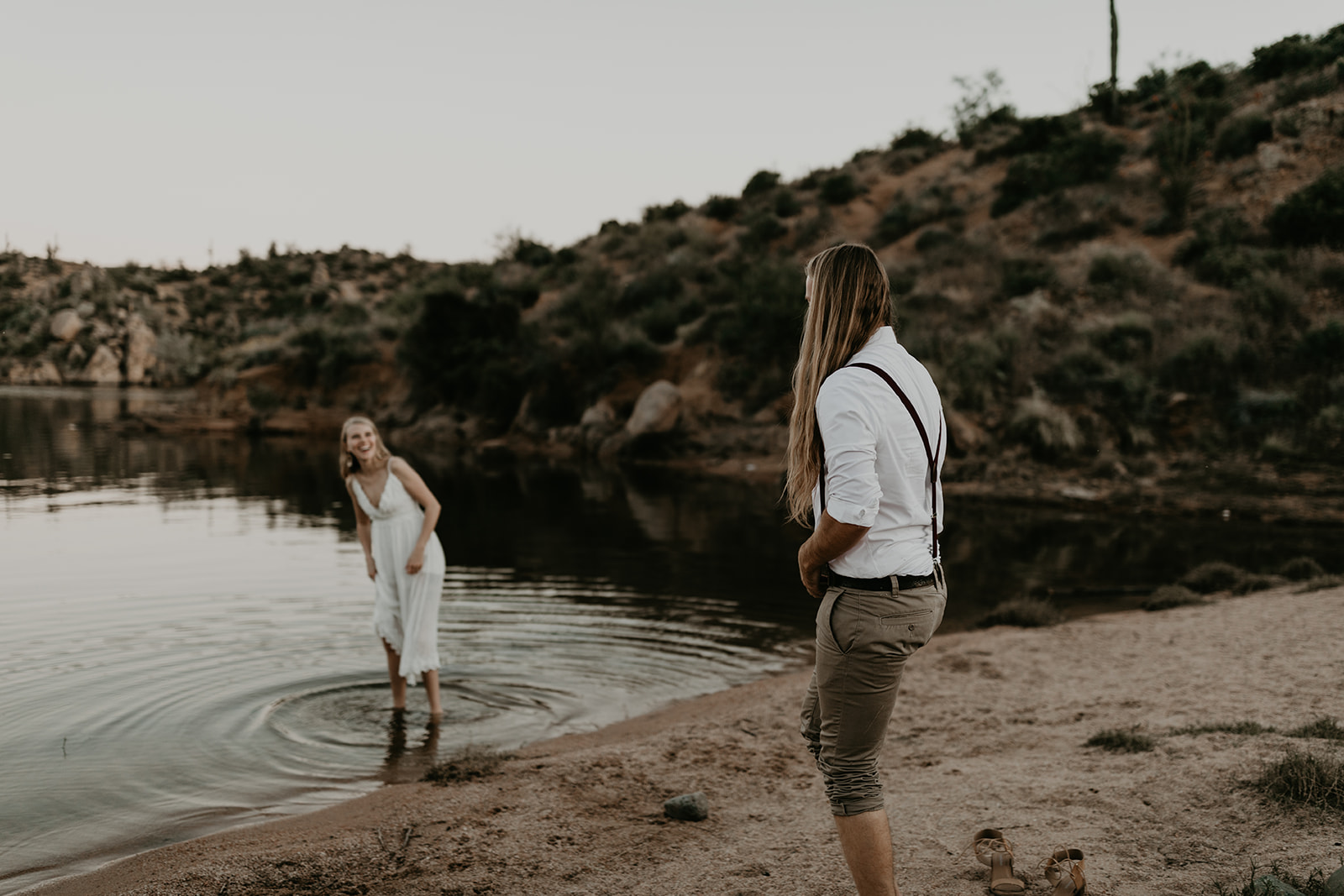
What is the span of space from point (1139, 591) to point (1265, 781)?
8003 millimetres

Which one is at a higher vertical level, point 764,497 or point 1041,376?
point 1041,376

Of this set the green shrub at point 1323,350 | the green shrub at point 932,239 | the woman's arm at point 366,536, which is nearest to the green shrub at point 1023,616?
the woman's arm at point 366,536

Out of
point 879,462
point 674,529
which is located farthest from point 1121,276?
point 879,462

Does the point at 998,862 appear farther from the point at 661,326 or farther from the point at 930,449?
the point at 661,326

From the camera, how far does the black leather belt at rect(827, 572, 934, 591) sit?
2.84m

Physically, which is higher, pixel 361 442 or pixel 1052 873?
pixel 361 442

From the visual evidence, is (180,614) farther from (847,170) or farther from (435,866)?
(847,170)

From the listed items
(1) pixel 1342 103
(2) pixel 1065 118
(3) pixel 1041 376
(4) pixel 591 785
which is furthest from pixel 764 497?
(2) pixel 1065 118

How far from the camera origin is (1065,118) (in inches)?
1654

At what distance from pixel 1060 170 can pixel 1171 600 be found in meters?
31.3

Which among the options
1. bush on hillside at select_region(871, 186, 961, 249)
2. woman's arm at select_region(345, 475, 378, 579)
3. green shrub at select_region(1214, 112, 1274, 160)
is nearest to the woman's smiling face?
woman's arm at select_region(345, 475, 378, 579)

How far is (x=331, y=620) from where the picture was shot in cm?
964

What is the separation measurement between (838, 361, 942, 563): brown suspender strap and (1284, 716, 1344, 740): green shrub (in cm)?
325

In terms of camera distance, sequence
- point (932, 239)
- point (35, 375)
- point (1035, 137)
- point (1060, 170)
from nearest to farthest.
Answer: point (932, 239)
point (1060, 170)
point (1035, 137)
point (35, 375)
